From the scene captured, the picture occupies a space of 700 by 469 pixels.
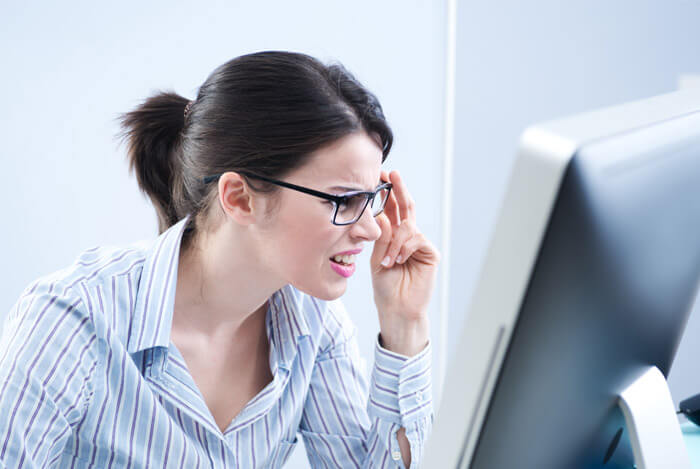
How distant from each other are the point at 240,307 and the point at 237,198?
0.19m

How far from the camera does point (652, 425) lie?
547mm

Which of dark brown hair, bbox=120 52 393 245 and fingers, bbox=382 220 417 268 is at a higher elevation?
dark brown hair, bbox=120 52 393 245

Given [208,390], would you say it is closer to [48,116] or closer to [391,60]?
[48,116]

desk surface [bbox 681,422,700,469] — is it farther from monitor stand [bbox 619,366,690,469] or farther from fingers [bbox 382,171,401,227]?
fingers [bbox 382,171,401,227]

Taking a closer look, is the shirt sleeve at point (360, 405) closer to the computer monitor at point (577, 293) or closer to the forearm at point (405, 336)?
the forearm at point (405, 336)

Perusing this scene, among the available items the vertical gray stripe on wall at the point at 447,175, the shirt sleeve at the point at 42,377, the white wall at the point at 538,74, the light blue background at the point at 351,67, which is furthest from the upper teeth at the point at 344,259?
the vertical gray stripe on wall at the point at 447,175

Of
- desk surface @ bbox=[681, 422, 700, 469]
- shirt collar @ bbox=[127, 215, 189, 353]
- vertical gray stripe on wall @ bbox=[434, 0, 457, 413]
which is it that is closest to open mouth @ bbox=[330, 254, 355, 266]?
shirt collar @ bbox=[127, 215, 189, 353]

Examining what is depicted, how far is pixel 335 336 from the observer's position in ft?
3.95

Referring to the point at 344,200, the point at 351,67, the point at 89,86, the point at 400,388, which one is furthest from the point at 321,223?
the point at 351,67

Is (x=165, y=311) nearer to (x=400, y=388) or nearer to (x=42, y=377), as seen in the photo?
(x=42, y=377)

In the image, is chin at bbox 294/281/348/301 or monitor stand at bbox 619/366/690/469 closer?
monitor stand at bbox 619/366/690/469

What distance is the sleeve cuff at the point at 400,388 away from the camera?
3.50 feet

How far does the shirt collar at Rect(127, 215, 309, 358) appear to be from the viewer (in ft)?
3.22

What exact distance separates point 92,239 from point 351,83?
1.00 m
